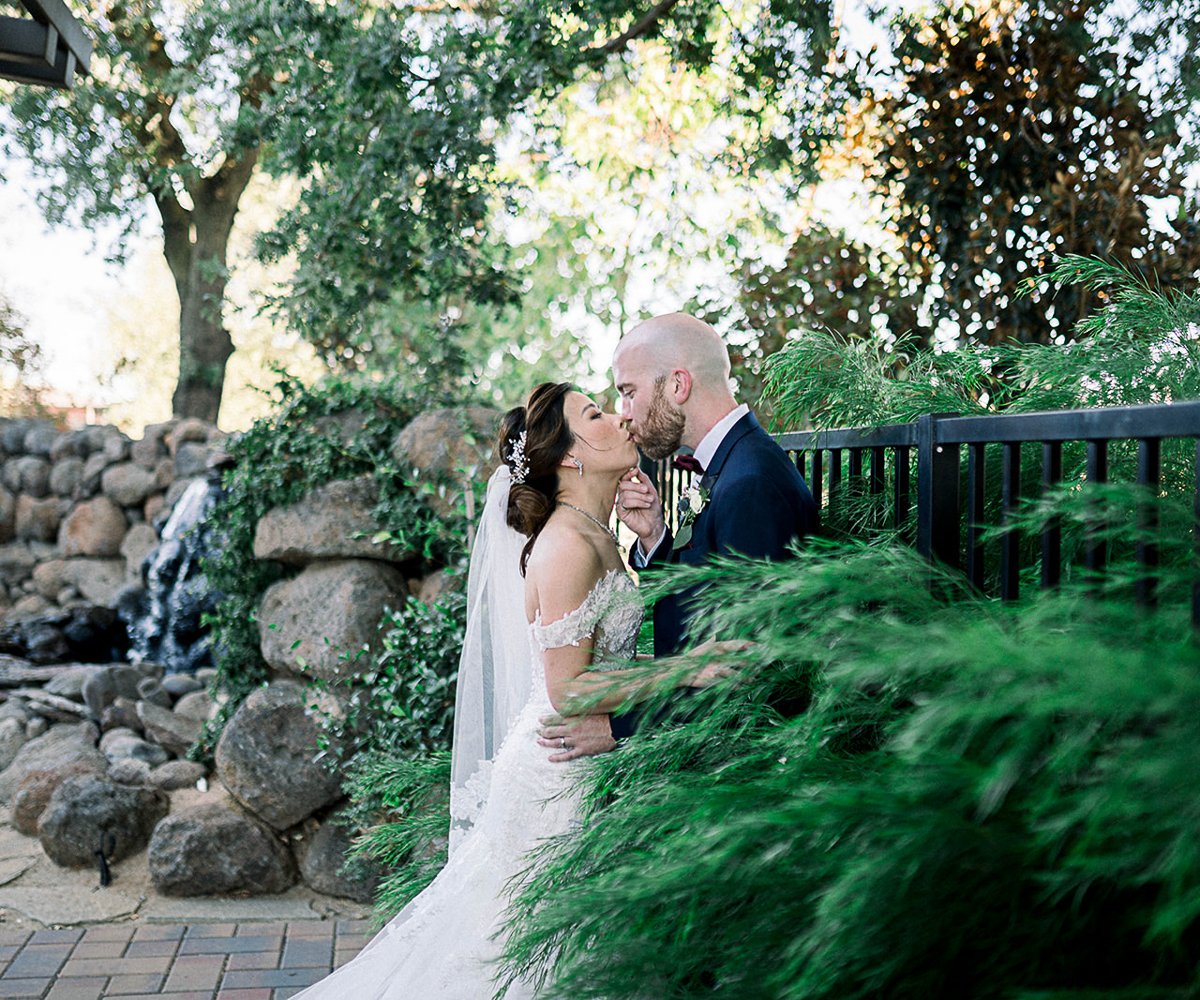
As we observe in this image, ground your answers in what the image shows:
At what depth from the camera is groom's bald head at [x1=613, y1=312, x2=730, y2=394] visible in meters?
2.96

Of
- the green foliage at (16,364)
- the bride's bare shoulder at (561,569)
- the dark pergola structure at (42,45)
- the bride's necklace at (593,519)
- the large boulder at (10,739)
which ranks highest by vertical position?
the dark pergola structure at (42,45)

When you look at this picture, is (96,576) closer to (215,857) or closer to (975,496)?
(215,857)

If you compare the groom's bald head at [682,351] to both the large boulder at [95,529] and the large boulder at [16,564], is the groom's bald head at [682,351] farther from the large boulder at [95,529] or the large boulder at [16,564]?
the large boulder at [16,564]

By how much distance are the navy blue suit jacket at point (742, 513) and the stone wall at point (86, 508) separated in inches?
383

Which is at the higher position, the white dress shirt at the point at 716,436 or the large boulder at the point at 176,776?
the white dress shirt at the point at 716,436

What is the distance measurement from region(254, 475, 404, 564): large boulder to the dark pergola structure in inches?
88.4

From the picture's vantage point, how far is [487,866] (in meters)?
3.03

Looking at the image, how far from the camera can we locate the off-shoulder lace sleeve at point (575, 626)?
294 cm

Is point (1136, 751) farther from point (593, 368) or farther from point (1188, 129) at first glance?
point (593, 368)

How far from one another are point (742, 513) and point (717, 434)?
395mm

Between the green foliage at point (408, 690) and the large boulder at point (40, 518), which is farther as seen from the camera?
the large boulder at point (40, 518)

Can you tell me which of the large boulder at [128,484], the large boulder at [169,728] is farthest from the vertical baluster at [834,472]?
the large boulder at [128,484]

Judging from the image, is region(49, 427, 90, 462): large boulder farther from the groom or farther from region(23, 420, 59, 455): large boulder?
the groom

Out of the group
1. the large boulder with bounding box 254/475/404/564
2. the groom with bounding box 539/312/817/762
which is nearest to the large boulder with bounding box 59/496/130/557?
the large boulder with bounding box 254/475/404/564
